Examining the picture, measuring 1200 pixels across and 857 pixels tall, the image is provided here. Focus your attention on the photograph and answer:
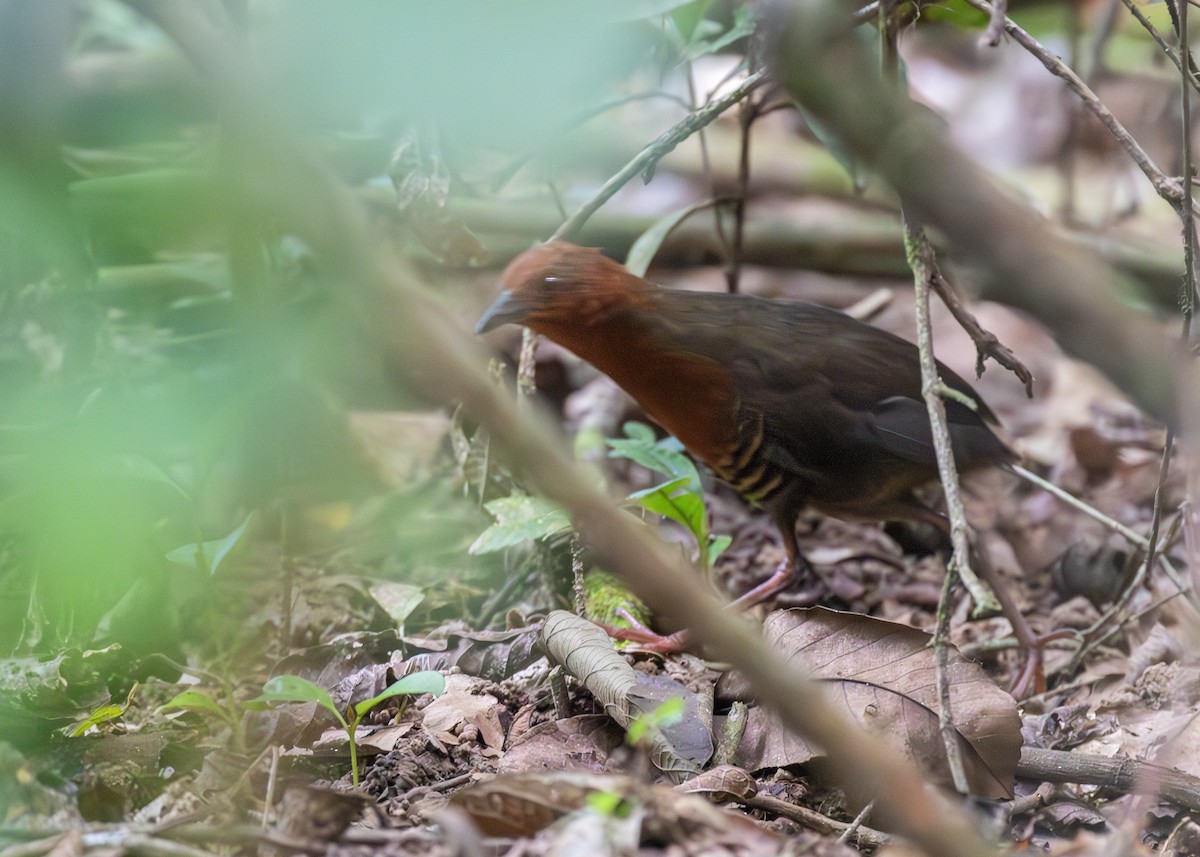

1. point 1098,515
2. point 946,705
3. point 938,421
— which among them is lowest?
point 1098,515

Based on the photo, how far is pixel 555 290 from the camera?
2.82 m

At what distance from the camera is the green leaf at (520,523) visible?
8.87ft

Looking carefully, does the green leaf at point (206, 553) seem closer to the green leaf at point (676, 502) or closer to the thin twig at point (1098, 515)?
the green leaf at point (676, 502)

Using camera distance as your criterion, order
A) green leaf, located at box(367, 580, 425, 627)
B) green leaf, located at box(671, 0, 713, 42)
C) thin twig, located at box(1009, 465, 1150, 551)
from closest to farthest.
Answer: thin twig, located at box(1009, 465, 1150, 551) → green leaf, located at box(367, 580, 425, 627) → green leaf, located at box(671, 0, 713, 42)

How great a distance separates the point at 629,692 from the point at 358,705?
546 mm

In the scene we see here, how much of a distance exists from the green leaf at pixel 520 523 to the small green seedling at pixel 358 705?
647 mm

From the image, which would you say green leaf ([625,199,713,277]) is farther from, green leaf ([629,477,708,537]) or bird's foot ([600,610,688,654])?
bird's foot ([600,610,688,654])

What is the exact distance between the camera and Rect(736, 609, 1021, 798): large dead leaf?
6.70 feet

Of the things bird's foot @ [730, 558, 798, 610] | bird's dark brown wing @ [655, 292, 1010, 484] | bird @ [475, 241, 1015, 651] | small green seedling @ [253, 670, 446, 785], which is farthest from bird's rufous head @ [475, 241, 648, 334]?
small green seedling @ [253, 670, 446, 785]

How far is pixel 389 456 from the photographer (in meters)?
4.27

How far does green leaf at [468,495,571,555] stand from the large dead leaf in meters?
0.67

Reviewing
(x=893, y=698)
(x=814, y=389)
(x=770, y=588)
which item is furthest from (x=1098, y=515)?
(x=893, y=698)

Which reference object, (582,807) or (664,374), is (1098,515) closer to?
(664,374)

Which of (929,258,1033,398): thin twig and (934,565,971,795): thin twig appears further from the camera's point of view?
(929,258,1033,398): thin twig
